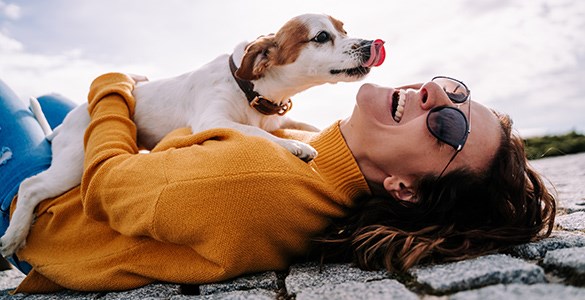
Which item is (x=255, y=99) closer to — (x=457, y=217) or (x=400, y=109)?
(x=400, y=109)

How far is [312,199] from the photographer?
1906 mm

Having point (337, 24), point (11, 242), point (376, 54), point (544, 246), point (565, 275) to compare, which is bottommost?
point (11, 242)

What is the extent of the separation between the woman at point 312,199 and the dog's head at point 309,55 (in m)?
0.70

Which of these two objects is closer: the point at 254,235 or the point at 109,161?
the point at 254,235

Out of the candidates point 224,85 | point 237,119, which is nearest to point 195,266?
point 237,119

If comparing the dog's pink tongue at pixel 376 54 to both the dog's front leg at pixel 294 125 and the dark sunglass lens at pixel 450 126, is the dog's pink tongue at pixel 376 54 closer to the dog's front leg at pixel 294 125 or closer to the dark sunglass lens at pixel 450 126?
the dog's front leg at pixel 294 125

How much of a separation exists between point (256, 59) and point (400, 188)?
4.14ft

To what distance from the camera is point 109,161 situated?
2.01 m

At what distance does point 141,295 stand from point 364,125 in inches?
43.7

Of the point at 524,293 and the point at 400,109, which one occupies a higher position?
the point at 400,109

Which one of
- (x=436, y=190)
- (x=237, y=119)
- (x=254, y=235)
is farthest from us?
(x=237, y=119)

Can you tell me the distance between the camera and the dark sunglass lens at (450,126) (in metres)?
1.89

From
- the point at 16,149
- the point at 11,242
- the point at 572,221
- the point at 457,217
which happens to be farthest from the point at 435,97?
the point at 16,149

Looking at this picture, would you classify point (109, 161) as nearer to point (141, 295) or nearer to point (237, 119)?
point (141, 295)
